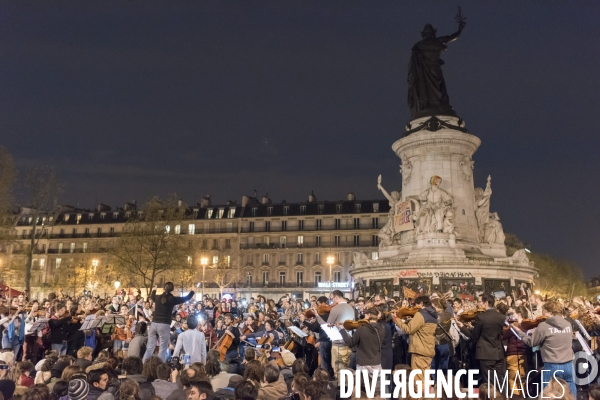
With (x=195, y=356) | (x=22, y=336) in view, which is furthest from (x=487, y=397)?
(x=22, y=336)

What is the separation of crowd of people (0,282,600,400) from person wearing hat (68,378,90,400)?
0.04 feet

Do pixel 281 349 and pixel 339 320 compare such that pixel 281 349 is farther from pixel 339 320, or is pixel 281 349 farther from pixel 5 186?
pixel 5 186

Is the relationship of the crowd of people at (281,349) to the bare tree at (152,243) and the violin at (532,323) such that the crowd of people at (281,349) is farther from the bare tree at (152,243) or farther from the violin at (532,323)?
the bare tree at (152,243)

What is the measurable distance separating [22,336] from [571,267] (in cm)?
9761

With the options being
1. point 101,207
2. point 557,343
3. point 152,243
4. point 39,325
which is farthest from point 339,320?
point 101,207

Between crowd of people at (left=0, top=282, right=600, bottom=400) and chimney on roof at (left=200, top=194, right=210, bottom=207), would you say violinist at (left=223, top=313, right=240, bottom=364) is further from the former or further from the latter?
chimney on roof at (left=200, top=194, right=210, bottom=207)

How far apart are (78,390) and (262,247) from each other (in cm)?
7423

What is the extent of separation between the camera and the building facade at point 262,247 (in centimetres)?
7688

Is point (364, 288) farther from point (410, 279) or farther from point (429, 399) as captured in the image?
point (429, 399)

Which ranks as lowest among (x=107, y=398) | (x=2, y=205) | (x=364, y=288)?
(x=107, y=398)

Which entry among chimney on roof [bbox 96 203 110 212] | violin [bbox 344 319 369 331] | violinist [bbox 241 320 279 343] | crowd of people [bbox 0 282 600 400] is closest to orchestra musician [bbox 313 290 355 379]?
crowd of people [bbox 0 282 600 400]

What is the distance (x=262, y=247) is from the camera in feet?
265

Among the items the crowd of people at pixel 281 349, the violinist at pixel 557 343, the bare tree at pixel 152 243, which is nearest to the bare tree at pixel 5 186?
the bare tree at pixel 152 243

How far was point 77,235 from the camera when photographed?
9069 cm
